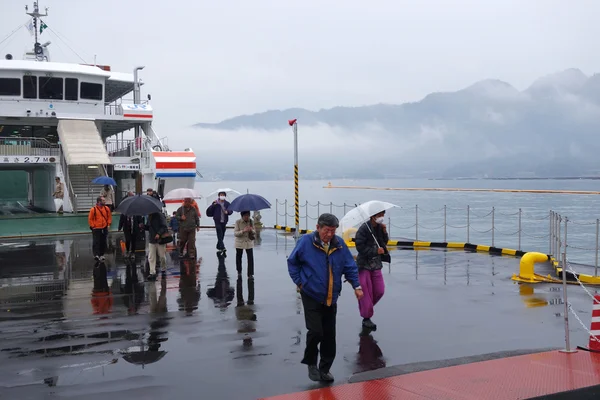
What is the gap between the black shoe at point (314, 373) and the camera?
20.4 ft

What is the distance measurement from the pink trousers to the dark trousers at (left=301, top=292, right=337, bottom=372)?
2315mm

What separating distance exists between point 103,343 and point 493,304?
6.43 m

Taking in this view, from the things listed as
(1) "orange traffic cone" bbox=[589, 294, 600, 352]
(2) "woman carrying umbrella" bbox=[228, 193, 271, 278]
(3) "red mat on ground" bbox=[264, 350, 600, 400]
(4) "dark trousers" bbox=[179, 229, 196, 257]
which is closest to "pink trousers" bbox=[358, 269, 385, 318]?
(3) "red mat on ground" bbox=[264, 350, 600, 400]

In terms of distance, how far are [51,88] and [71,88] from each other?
882 mm

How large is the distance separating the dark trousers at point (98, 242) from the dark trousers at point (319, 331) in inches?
434

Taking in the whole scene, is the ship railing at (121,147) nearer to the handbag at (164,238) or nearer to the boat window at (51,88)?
the boat window at (51,88)

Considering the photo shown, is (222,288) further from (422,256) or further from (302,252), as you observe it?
(422,256)

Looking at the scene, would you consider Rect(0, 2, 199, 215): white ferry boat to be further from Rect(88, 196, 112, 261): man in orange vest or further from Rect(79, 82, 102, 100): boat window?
Rect(88, 196, 112, 261): man in orange vest

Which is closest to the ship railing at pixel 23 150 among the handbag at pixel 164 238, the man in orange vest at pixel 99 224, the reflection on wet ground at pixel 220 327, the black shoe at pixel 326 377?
the man in orange vest at pixel 99 224

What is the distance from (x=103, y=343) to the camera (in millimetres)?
7867

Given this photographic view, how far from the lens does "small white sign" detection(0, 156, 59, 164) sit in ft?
82.1

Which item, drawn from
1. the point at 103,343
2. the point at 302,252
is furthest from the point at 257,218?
the point at 302,252

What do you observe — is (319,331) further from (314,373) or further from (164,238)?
(164,238)

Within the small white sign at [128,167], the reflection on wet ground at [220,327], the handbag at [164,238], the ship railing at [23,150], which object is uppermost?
the ship railing at [23,150]
